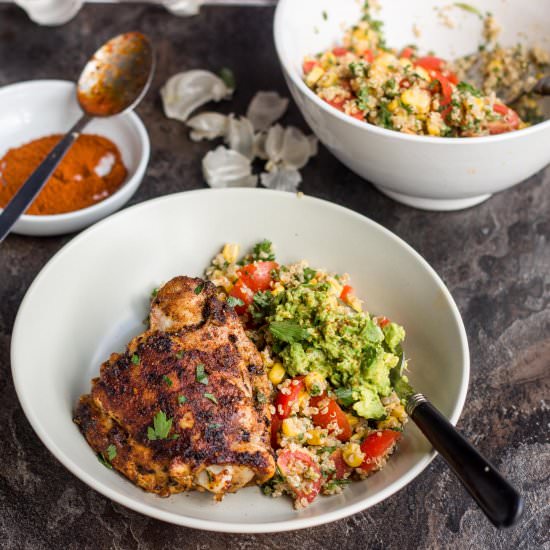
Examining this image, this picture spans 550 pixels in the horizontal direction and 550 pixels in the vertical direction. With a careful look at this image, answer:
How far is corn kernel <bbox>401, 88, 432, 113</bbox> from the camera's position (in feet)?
10.3

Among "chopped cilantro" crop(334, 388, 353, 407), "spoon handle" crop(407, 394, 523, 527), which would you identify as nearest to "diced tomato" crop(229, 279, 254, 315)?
"chopped cilantro" crop(334, 388, 353, 407)

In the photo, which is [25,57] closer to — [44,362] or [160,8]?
[160,8]

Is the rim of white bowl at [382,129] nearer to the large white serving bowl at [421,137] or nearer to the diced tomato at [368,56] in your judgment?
the large white serving bowl at [421,137]

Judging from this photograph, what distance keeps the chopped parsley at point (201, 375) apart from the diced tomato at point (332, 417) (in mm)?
416

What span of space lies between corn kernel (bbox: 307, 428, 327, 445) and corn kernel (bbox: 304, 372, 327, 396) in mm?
135

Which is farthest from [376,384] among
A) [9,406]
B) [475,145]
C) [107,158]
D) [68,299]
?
[107,158]

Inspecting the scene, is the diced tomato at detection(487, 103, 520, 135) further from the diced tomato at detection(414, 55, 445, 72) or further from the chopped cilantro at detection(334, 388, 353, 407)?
the chopped cilantro at detection(334, 388, 353, 407)

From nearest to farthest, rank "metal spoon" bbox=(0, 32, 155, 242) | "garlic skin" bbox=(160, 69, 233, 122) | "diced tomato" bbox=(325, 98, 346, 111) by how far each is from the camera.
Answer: "diced tomato" bbox=(325, 98, 346, 111) < "metal spoon" bbox=(0, 32, 155, 242) < "garlic skin" bbox=(160, 69, 233, 122)

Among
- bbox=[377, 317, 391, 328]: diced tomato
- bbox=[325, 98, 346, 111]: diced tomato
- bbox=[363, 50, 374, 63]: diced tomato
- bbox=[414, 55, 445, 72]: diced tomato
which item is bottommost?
bbox=[377, 317, 391, 328]: diced tomato

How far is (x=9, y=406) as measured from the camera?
2.89m

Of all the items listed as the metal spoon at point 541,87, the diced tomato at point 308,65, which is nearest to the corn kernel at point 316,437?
the diced tomato at point 308,65

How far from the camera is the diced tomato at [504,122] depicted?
10.7 feet

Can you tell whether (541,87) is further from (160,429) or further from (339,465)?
(160,429)

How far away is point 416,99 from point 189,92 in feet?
4.64
